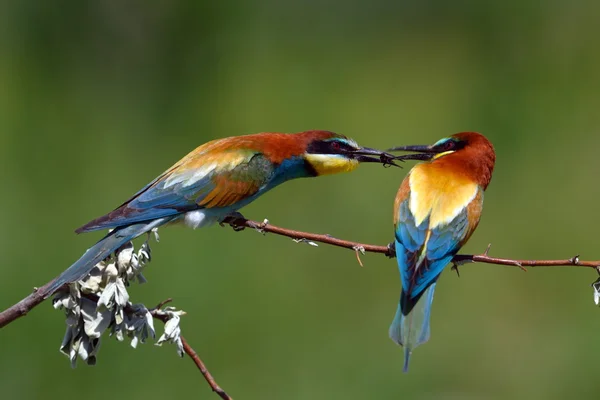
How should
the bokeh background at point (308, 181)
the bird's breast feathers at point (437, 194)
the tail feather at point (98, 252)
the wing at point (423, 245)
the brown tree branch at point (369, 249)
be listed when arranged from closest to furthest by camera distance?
1. the tail feather at point (98, 252)
2. the brown tree branch at point (369, 249)
3. the wing at point (423, 245)
4. the bird's breast feathers at point (437, 194)
5. the bokeh background at point (308, 181)

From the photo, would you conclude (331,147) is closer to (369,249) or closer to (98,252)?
(369,249)

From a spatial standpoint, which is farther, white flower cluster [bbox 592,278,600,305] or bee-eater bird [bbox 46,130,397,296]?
bee-eater bird [bbox 46,130,397,296]

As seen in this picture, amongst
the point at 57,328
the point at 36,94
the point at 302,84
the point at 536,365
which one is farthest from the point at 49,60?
the point at 536,365

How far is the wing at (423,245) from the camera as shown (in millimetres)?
2554

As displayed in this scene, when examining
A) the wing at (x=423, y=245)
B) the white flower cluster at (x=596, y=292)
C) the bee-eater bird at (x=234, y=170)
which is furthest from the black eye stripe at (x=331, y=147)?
the white flower cluster at (x=596, y=292)

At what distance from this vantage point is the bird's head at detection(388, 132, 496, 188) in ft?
9.54

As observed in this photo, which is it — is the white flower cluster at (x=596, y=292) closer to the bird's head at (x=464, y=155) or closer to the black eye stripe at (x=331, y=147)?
the bird's head at (x=464, y=155)

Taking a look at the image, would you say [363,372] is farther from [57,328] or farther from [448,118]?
[448,118]

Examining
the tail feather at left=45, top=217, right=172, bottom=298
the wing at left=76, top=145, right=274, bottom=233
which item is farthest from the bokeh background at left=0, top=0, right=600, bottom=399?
the tail feather at left=45, top=217, right=172, bottom=298

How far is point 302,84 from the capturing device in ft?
17.5

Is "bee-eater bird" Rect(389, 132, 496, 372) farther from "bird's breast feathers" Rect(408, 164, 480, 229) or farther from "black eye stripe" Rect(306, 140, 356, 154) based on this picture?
"black eye stripe" Rect(306, 140, 356, 154)

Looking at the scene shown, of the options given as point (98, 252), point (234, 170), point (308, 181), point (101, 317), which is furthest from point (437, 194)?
point (308, 181)

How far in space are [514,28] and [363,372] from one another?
8.43 feet

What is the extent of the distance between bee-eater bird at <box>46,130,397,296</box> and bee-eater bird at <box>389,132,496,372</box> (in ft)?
0.50
